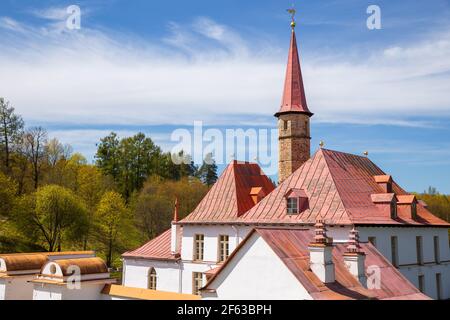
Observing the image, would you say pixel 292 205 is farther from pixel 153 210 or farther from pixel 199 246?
pixel 153 210

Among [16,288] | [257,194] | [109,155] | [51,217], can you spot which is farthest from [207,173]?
[16,288]

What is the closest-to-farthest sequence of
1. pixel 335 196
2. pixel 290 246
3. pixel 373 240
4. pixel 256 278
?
pixel 256 278, pixel 290 246, pixel 373 240, pixel 335 196

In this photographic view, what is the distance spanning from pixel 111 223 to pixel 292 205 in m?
29.8

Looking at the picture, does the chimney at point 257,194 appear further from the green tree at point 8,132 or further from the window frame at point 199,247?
the green tree at point 8,132

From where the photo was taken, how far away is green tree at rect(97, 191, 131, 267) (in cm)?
4997

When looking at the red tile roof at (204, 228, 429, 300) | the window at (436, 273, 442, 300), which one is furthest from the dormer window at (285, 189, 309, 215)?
the window at (436, 273, 442, 300)

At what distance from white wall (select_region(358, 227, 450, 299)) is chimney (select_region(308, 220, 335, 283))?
28.0ft

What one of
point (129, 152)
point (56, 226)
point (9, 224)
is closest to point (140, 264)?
→ point (56, 226)

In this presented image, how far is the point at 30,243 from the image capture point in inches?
1655

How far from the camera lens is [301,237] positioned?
53.2 ft

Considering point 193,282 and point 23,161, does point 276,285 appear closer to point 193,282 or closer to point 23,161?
point 193,282

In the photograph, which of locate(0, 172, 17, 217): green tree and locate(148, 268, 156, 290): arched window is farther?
locate(0, 172, 17, 217): green tree

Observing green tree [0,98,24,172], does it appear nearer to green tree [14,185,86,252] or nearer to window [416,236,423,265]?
green tree [14,185,86,252]
